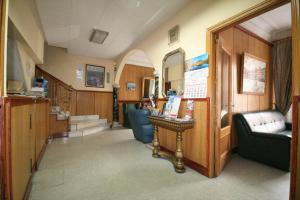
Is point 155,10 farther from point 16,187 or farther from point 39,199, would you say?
point 39,199

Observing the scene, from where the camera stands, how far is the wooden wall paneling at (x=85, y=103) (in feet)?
17.8

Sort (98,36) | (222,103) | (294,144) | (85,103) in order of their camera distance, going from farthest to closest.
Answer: (85,103) < (98,36) < (222,103) < (294,144)

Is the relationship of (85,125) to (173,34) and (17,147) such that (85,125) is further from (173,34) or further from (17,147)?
(173,34)

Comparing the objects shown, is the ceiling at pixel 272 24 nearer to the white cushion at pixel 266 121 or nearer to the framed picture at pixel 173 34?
the framed picture at pixel 173 34

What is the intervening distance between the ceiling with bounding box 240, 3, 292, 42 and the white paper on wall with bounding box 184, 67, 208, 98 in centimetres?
192

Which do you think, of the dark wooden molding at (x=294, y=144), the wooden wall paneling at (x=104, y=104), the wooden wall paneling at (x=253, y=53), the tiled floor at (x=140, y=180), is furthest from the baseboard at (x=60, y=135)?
the wooden wall paneling at (x=253, y=53)

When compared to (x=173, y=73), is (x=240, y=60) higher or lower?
higher

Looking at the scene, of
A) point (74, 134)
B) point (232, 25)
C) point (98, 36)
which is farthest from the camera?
point (74, 134)

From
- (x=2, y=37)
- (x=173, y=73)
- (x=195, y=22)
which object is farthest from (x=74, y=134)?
(x=195, y=22)

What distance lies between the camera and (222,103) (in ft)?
8.39

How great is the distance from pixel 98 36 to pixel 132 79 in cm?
315

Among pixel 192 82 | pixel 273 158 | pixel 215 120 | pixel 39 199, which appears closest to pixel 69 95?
pixel 39 199

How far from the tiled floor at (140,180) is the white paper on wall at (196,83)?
1209 millimetres

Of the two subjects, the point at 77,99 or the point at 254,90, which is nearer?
the point at 254,90
